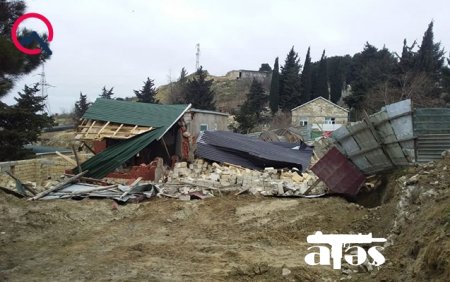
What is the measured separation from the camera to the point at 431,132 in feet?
31.6

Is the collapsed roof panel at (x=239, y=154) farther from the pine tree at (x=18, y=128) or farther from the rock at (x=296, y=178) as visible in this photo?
the pine tree at (x=18, y=128)

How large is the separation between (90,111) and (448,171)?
636 inches

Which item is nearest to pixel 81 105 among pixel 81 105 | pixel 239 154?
pixel 81 105

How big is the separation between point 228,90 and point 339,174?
65841 millimetres

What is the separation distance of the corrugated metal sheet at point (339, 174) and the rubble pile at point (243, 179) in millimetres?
641

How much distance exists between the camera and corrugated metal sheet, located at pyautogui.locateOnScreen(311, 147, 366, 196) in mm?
12133

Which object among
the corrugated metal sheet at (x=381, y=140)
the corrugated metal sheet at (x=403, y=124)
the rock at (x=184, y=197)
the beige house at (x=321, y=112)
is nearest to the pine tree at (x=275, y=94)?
the beige house at (x=321, y=112)

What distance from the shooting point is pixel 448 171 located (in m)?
7.23

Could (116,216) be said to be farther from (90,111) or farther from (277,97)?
(277,97)

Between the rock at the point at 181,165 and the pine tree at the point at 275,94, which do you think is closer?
the rock at the point at 181,165

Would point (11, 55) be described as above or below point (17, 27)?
below

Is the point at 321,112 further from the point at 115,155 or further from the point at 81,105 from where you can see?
the point at 115,155

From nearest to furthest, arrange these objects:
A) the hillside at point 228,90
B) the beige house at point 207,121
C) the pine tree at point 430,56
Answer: the beige house at point 207,121 → the pine tree at point 430,56 → the hillside at point 228,90
